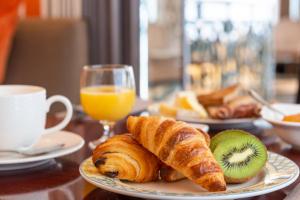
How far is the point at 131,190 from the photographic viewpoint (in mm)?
583

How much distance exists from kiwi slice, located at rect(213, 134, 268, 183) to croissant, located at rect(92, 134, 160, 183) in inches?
3.2

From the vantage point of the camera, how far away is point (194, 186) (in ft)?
2.09

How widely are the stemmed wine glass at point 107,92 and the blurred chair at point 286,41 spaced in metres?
4.84

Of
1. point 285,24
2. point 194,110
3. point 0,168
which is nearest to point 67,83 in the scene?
point 194,110

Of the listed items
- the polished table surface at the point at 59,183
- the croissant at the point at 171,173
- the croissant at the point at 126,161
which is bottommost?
the polished table surface at the point at 59,183

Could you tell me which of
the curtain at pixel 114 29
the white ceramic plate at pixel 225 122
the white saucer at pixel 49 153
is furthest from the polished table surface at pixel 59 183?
the curtain at pixel 114 29

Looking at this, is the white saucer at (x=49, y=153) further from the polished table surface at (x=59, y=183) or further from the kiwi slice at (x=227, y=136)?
the kiwi slice at (x=227, y=136)

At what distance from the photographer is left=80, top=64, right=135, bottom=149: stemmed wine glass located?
39.9 inches

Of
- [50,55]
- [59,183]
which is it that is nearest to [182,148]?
Answer: [59,183]

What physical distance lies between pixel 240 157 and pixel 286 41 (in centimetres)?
542

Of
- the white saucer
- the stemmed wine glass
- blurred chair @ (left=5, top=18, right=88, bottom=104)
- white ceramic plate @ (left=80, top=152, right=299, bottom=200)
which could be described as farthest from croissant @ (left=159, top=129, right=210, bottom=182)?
blurred chair @ (left=5, top=18, right=88, bottom=104)

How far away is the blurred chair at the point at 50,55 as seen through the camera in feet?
7.23

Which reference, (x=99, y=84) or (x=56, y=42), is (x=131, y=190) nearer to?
(x=99, y=84)

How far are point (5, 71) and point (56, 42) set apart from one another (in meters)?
0.26
